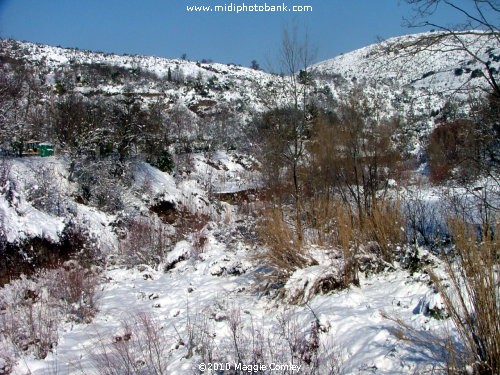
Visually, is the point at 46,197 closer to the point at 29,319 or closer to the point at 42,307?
the point at 42,307

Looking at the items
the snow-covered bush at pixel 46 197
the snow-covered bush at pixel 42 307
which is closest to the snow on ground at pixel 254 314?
the snow-covered bush at pixel 42 307

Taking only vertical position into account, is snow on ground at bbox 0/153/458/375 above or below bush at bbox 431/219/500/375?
below

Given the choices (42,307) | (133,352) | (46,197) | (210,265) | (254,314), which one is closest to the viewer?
(133,352)

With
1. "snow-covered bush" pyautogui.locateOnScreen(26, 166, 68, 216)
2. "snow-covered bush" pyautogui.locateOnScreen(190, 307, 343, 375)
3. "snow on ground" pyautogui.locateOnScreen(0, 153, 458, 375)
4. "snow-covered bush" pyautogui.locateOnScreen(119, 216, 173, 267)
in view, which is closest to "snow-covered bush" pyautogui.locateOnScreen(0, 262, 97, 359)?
"snow on ground" pyautogui.locateOnScreen(0, 153, 458, 375)

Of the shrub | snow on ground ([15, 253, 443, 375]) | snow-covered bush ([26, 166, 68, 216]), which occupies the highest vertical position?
snow-covered bush ([26, 166, 68, 216])

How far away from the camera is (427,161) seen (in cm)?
2244

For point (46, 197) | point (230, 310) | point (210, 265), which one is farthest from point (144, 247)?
point (230, 310)

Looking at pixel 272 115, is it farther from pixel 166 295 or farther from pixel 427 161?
pixel 427 161

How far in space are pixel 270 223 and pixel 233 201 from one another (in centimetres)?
1089

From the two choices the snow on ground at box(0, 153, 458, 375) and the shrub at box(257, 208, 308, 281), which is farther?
the shrub at box(257, 208, 308, 281)

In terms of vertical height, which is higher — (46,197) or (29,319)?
(46,197)

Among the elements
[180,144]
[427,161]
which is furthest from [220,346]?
[427,161]

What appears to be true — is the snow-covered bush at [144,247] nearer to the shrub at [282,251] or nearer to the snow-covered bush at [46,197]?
the snow-covered bush at [46,197]

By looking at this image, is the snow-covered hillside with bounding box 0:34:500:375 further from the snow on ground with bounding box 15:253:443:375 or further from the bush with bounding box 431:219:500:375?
the bush with bounding box 431:219:500:375
